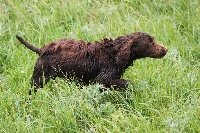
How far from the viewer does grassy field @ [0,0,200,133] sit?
412 cm

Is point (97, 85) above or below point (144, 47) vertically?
below

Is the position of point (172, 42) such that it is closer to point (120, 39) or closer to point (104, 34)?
point (104, 34)

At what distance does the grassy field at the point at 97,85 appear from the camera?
13.5 ft

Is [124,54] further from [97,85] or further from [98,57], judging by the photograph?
[97,85]

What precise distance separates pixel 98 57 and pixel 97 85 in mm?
538

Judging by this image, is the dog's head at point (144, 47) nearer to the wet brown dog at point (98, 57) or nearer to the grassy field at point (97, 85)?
the wet brown dog at point (98, 57)

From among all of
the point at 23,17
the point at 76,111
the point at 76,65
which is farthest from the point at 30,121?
the point at 23,17

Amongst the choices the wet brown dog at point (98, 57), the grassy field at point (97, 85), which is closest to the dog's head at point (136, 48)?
the wet brown dog at point (98, 57)

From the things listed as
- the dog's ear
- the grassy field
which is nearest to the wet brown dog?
the dog's ear

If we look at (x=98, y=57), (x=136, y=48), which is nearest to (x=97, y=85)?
(x=98, y=57)

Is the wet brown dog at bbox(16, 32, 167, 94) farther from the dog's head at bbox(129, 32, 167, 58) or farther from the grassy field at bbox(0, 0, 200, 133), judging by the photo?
the grassy field at bbox(0, 0, 200, 133)

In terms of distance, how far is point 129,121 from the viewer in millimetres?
3922

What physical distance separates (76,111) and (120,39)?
1.02 metres

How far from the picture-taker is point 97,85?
4301 millimetres
